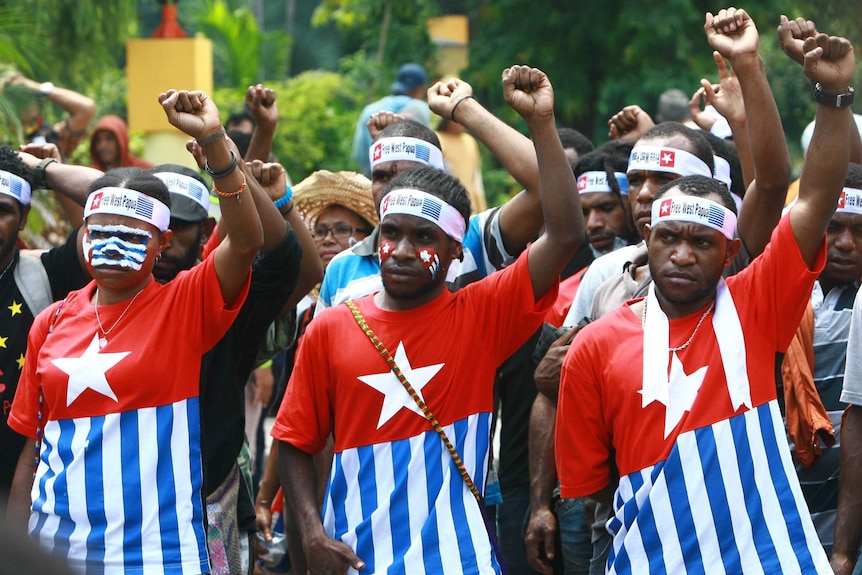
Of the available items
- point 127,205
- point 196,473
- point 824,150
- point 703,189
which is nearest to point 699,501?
point 703,189

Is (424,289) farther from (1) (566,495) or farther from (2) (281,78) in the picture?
(2) (281,78)

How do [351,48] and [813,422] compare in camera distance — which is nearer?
[813,422]

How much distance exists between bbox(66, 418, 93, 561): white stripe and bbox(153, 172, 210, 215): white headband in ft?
4.42

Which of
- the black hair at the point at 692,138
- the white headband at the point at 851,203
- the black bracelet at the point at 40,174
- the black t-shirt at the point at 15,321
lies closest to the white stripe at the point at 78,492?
the black t-shirt at the point at 15,321

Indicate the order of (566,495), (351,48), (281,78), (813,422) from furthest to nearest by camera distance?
(351,48) < (281,78) < (813,422) < (566,495)

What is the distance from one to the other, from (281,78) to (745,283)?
26.3m

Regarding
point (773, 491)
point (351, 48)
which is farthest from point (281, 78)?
point (773, 491)

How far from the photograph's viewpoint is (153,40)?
53.4 feet

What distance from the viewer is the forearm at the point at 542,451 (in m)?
5.36

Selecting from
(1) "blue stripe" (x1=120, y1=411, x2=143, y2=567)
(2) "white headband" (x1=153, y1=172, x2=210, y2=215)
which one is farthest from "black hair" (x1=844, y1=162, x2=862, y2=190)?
(1) "blue stripe" (x1=120, y1=411, x2=143, y2=567)

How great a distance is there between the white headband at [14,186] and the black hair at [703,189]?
2688 mm

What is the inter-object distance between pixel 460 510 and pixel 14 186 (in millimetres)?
2419

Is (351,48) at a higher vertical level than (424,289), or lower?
higher

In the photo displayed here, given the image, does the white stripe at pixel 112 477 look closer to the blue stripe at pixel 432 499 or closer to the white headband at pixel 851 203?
the blue stripe at pixel 432 499
